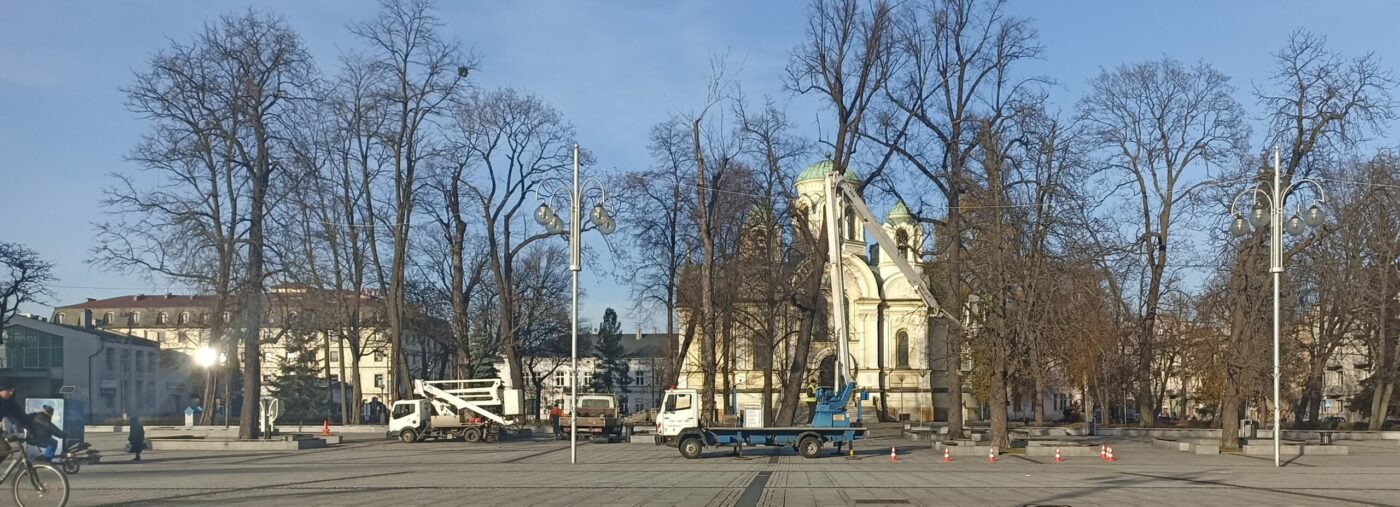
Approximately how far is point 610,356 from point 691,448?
78084 millimetres

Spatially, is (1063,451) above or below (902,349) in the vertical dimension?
below

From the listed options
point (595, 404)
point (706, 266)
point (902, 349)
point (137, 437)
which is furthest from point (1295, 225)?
point (902, 349)

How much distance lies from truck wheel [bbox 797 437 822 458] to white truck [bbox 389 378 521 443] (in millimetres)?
16482

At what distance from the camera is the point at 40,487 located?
16016mm

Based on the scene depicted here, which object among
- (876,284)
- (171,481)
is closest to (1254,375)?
(171,481)

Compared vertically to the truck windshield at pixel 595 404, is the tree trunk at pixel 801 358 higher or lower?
higher

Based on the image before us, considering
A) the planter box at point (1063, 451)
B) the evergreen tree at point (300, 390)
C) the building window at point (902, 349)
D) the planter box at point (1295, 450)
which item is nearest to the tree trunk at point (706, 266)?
the planter box at point (1063, 451)

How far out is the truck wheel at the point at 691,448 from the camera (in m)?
34.2

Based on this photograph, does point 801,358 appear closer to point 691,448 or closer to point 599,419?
point 599,419

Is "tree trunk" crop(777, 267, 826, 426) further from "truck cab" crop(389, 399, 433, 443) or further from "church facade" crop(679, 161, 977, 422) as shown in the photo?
"church facade" crop(679, 161, 977, 422)

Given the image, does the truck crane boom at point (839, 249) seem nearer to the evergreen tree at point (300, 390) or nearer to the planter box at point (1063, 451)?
the planter box at point (1063, 451)

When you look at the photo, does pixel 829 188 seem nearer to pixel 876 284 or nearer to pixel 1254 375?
pixel 1254 375

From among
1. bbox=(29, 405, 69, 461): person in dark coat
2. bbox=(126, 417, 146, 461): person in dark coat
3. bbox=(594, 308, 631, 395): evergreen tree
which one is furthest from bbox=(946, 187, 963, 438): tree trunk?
bbox=(594, 308, 631, 395): evergreen tree

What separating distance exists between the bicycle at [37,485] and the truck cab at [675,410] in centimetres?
2539
